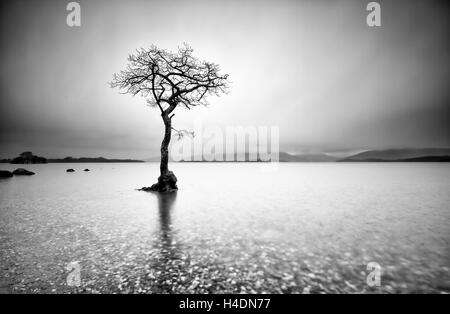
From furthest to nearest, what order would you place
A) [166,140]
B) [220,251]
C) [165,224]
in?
[166,140]
[165,224]
[220,251]

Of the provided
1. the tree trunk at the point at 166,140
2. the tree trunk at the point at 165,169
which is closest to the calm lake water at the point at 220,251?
the tree trunk at the point at 166,140

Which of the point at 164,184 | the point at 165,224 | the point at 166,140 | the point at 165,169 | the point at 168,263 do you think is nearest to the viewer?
the point at 168,263

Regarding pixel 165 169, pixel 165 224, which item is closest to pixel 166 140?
pixel 165 169

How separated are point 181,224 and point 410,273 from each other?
1213 centimetres

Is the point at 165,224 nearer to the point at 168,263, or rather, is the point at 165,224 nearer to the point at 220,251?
the point at 220,251

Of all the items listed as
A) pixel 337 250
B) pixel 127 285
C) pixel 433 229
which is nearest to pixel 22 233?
pixel 127 285

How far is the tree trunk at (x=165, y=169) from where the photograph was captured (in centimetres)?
2762

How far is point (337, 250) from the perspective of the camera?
34.3ft

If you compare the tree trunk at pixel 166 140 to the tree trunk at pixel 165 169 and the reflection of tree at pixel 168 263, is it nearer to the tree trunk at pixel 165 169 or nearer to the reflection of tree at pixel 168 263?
the tree trunk at pixel 165 169

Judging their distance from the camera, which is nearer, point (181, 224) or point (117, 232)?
point (117, 232)

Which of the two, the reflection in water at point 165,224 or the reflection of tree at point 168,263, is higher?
the reflection of tree at point 168,263

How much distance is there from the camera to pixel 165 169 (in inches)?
1176
